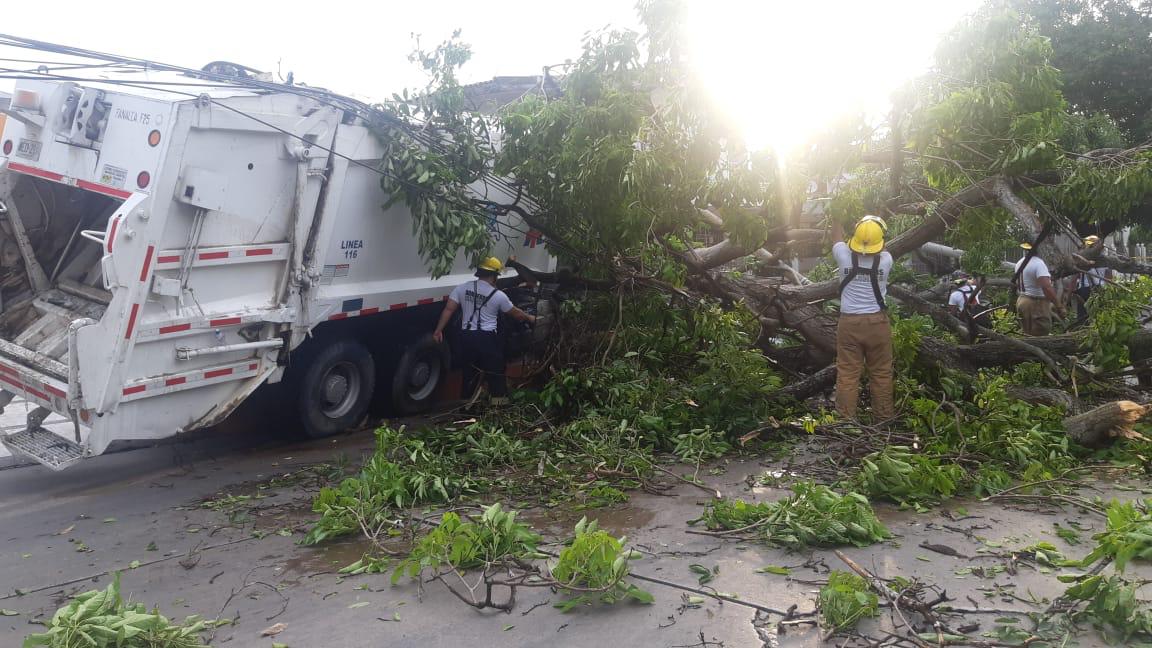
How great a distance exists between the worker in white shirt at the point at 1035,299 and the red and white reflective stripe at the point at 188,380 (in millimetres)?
7687

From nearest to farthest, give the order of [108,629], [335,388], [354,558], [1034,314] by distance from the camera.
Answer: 1. [108,629]
2. [354,558]
3. [335,388]
4. [1034,314]

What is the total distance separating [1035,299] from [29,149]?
956cm

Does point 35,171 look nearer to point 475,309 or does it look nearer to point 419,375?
point 475,309

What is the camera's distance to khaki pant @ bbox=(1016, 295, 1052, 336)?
10.2 m

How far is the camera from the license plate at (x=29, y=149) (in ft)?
21.7

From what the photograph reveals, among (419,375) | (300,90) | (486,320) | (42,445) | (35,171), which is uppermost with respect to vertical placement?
(300,90)

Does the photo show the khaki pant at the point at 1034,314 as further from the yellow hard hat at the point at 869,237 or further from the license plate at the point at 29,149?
the license plate at the point at 29,149

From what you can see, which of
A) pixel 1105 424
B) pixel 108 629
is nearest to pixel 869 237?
pixel 1105 424

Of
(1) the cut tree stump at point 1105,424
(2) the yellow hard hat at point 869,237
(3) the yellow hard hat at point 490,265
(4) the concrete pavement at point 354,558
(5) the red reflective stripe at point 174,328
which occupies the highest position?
(2) the yellow hard hat at point 869,237

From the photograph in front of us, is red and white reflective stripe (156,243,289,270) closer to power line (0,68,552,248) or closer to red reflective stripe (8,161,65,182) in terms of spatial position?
power line (0,68,552,248)

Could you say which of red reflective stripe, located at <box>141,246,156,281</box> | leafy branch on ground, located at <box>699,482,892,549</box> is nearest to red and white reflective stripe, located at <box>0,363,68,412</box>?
red reflective stripe, located at <box>141,246,156,281</box>

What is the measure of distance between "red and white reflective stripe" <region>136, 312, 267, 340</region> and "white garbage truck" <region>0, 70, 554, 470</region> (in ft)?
0.04

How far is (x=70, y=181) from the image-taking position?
6410 mm

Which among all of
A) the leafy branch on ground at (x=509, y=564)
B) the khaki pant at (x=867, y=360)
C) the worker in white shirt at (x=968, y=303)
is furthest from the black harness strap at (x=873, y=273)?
the leafy branch on ground at (x=509, y=564)
